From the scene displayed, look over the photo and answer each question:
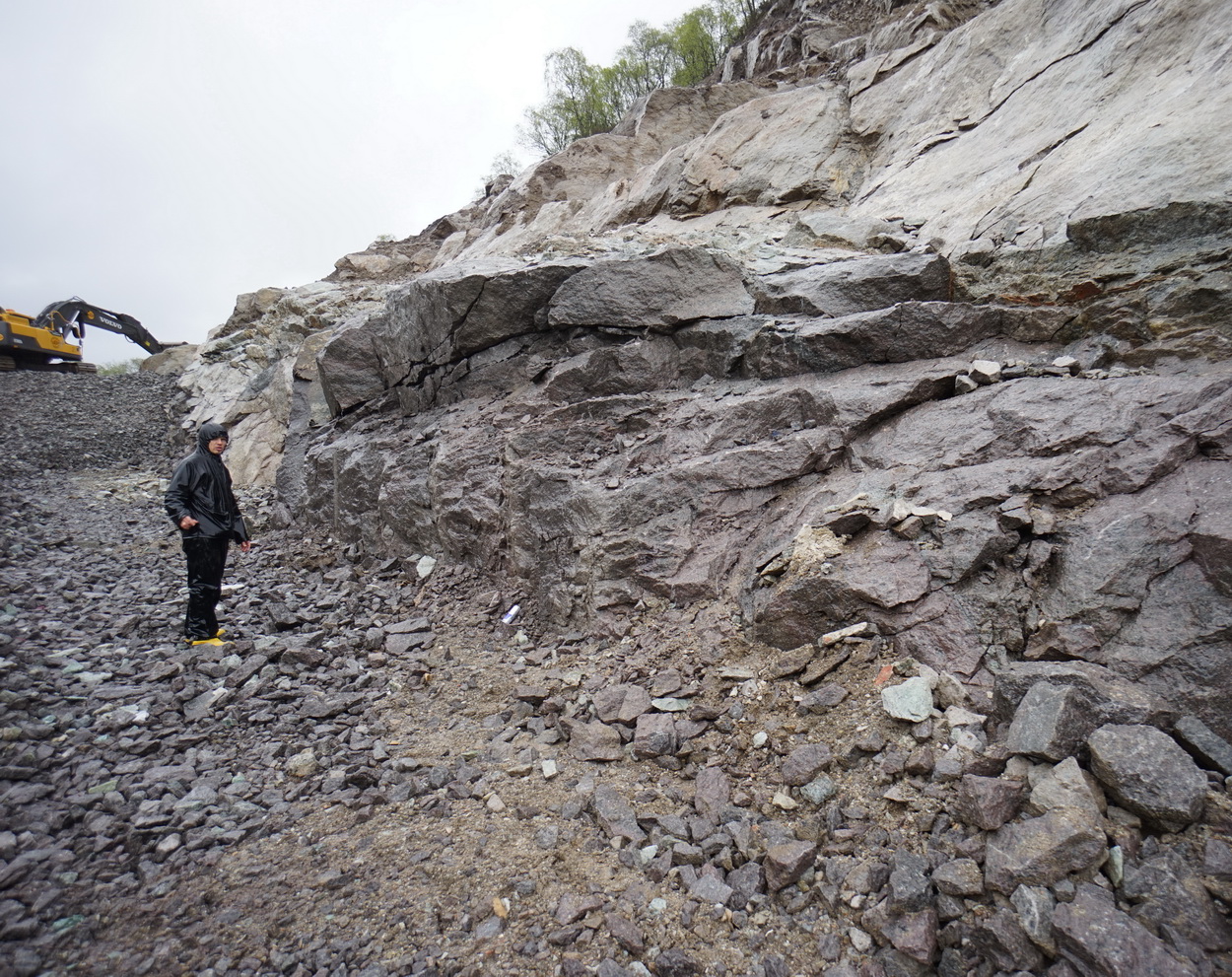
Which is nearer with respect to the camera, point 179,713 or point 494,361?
point 179,713

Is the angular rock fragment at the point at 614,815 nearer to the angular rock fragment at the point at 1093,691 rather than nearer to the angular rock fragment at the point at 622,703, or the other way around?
the angular rock fragment at the point at 622,703

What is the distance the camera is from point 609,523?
212 inches

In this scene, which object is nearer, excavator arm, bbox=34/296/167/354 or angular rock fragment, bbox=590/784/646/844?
angular rock fragment, bbox=590/784/646/844

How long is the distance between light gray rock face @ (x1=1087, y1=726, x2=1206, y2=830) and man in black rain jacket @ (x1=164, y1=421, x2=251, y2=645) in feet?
21.2

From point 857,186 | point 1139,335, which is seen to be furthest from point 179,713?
point 857,186

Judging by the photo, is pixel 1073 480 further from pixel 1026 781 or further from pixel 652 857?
pixel 652 857

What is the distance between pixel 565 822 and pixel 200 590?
4.27 m

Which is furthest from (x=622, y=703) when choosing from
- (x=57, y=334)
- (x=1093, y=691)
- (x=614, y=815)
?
(x=57, y=334)

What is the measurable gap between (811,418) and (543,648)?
3.10 m

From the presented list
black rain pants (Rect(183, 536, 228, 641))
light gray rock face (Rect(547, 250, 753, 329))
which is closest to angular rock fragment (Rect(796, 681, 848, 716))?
light gray rock face (Rect(547, 250, 753, 329))

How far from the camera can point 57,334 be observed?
19750mm

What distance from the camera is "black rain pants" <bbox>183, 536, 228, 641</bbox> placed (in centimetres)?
563

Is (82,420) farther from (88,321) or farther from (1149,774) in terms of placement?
(1149,774)

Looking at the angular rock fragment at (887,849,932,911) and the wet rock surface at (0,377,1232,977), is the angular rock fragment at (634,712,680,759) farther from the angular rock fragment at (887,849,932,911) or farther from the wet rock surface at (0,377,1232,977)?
the angular rock fragment at (887,849,932,911)
